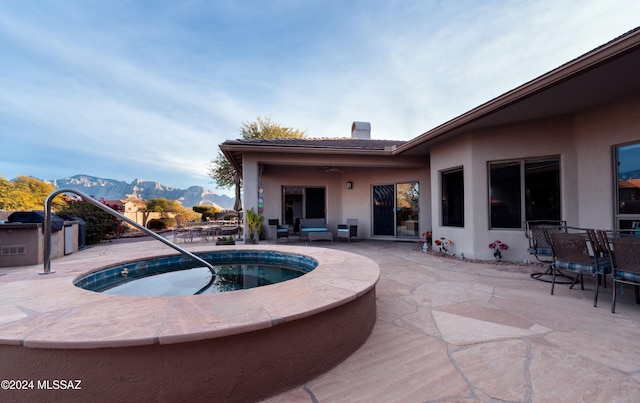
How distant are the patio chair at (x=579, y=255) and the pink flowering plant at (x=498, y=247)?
6.74 feet

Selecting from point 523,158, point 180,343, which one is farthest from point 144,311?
point 523,158

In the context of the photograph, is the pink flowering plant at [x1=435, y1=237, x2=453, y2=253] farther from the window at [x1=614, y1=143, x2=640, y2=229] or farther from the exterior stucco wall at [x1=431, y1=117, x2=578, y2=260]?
the window at [x1=614, y1=143, x2=640, y2=229]

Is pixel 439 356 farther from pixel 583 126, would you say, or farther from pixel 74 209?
pixel 74 209

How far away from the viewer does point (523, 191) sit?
18.8 ft

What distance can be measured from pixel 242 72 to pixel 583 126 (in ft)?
36.2

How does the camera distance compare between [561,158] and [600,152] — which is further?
[561,158]

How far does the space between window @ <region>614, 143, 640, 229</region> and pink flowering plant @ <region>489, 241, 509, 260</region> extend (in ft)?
5.77

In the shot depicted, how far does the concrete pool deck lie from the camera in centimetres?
172

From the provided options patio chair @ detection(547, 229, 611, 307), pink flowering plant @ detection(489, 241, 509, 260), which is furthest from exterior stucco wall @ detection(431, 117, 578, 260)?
Answer: patio chair @ detection(547, 229, 611, 307)

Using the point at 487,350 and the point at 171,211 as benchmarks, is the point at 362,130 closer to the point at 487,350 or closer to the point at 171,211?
the point at 487,350

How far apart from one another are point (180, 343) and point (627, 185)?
695cm

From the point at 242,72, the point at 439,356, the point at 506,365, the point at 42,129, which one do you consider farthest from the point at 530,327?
the point at 42,129

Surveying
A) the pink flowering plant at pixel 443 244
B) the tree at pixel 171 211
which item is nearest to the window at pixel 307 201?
the pink flowering plant at pixel 443 244

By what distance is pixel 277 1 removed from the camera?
793 cm
